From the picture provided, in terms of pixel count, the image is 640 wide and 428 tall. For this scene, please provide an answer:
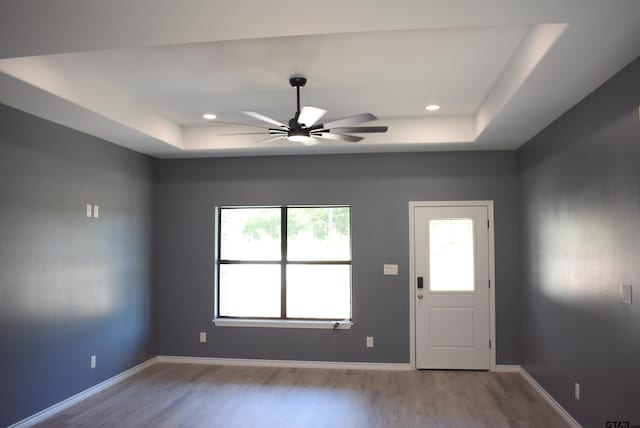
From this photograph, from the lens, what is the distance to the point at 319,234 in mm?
5402

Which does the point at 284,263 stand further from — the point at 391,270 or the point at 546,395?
the point at 546,395

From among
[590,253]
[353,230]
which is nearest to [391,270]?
[353,230]

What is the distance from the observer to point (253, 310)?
546 cm

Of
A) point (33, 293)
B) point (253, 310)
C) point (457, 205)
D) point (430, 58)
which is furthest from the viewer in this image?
point (253, 310)

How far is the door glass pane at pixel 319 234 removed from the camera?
536 cm

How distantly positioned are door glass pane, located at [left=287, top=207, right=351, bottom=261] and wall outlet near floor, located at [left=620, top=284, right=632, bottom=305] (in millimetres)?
3029

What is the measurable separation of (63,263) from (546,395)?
4.59 m

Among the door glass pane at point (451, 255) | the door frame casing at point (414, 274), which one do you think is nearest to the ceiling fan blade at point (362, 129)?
the door frame casing at point (414, 274)

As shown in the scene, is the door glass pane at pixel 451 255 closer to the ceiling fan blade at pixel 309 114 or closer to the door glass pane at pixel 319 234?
the door glass pane at pixel 319 234

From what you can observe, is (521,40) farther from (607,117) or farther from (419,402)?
(419,402)

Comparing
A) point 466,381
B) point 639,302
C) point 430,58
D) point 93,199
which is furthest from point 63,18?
point 466,381

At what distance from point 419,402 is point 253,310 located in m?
2.32

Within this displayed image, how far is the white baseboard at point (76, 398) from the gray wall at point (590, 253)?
14.1 ft

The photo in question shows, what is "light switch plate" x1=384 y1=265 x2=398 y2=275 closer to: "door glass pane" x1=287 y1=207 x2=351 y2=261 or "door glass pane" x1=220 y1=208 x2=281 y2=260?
"door glass pane" x1=287 y1=207 x2=351 y2=261
